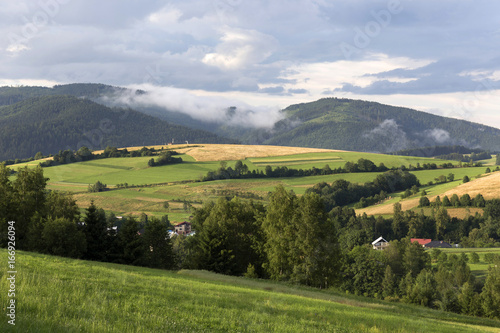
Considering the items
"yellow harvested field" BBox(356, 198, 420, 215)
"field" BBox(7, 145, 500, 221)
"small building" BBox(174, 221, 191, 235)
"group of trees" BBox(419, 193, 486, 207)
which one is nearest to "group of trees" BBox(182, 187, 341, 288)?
"small building" BBox(174, 221, 191, 235)

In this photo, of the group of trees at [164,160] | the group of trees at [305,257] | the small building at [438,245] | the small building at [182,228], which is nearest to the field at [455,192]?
the small building at [438,245]

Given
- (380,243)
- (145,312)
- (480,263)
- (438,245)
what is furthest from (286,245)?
(438,245)

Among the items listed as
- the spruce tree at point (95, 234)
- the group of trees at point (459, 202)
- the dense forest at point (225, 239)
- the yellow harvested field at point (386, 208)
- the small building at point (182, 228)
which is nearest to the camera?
the dense forest at point (225, 239)

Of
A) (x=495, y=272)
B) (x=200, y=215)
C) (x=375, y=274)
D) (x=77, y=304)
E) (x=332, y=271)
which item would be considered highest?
(x=77, y=304)

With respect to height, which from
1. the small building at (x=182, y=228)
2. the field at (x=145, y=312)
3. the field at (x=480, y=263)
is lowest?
the field at (x=480, y=263)

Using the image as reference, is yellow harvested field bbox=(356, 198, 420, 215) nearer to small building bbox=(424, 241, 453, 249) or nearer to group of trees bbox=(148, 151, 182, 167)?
small building bbox=(424, 241, 453, 249)

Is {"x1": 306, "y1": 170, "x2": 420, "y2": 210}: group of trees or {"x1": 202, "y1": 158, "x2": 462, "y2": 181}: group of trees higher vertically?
{"x1": 202, "y1": 158, "x2": 462, "y2": 181}: group of trees

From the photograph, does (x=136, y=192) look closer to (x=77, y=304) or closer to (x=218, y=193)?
(x=218, y=193)

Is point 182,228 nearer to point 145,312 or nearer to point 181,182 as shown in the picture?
point 181,182

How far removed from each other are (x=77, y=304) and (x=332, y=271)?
51462 mm

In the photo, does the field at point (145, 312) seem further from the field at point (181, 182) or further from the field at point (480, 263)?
the field at point (181, 182)

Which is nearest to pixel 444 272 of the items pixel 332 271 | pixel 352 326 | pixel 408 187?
pixel 332 271

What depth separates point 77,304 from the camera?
12516mm

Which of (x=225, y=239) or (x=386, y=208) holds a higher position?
(x=225, y=239)
